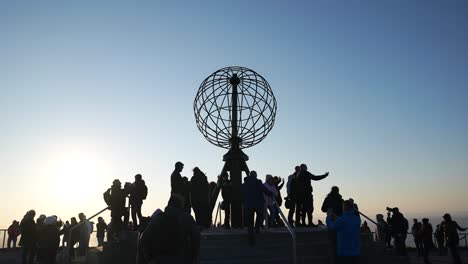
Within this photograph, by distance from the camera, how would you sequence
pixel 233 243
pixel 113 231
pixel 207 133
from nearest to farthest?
pixel 233 243 → pixel 113 231 → pixel 207 133

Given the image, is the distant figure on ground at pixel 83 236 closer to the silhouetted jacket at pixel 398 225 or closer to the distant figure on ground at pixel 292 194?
the distant figure on ground at pixel 292 194

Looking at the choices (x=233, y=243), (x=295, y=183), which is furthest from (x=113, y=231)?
(x=295, y=183)

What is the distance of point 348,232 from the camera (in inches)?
296

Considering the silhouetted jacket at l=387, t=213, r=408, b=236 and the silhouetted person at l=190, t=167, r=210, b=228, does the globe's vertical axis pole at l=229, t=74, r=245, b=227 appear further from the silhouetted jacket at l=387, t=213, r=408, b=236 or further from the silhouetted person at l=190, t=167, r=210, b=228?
the silhouetted jacket at l=387, t=213, r=408, b=236

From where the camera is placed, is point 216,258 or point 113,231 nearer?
point 216,258

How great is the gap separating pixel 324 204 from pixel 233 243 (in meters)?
2.58

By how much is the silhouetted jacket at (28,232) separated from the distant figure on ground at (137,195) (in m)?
2.83

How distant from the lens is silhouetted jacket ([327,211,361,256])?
7480 mm

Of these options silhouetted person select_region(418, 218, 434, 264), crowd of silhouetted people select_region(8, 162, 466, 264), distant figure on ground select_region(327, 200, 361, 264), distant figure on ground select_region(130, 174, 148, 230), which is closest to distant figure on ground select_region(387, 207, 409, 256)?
crowd of silhouetted people select_region(8, 162, 466, 264)

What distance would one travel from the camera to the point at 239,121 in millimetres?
15484

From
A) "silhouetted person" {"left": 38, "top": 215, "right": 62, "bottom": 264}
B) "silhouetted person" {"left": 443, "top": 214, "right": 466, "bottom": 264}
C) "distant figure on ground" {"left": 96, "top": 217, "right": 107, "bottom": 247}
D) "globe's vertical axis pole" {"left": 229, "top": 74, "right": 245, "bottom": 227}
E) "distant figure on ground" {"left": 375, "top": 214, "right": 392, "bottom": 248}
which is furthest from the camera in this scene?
"distant figure on ground" {"left": 96, "top": 217, "right": 107, "bottom": 247}

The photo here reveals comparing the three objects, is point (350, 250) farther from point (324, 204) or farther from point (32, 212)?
point (32, 212)

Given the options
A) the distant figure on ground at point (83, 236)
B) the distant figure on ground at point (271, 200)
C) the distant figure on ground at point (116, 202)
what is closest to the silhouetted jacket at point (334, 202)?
the distant figure on ground at point (271, 200)

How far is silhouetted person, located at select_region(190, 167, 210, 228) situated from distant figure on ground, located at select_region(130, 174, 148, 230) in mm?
1383
